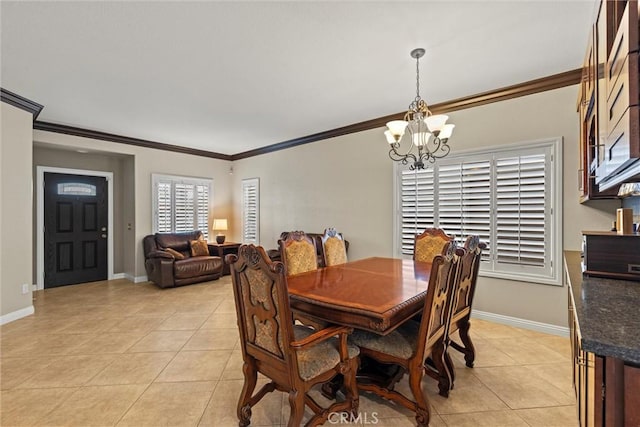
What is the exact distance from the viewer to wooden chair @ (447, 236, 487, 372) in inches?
83.5

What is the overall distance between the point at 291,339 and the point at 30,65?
11.6 feet

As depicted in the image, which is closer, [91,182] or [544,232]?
[544,232]

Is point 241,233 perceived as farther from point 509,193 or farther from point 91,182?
point 509,193

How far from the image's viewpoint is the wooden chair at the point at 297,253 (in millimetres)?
2797

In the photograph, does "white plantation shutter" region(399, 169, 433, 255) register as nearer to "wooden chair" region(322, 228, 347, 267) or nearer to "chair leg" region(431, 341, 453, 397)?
"wooden chair" region(322, 228, 347, 267)

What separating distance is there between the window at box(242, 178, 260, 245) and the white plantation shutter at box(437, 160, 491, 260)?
388 cm

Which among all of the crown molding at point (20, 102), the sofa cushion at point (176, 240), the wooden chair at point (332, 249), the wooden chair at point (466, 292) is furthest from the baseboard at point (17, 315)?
the wooden chair at point (466, 292)

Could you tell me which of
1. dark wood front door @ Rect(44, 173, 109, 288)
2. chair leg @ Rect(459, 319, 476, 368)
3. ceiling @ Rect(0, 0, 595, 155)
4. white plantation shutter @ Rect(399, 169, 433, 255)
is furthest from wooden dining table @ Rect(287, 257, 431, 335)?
dark wood front door @ Rect(44, 173, 109, 288)

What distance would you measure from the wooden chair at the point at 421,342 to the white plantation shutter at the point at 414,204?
2.18 meters

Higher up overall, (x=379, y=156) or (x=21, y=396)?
(x=379, y=156)

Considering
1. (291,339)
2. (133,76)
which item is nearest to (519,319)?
(291,339)

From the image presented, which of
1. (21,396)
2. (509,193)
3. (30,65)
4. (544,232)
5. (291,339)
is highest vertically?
(30,65)

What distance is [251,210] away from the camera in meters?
6.62

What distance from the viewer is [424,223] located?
157 inches
